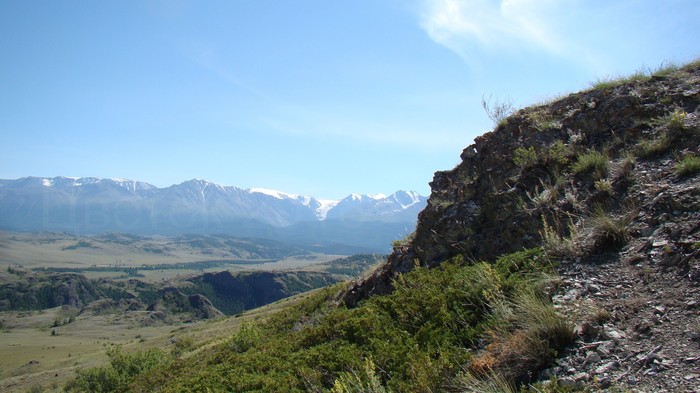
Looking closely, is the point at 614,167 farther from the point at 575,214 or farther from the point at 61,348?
the point at 61,348

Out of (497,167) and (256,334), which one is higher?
(497,167)

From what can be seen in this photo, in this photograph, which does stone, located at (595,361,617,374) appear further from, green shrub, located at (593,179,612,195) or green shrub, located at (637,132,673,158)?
green shrub, located at (637,132,673,158)

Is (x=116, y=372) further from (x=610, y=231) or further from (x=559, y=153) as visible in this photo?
(x=610, y=231)

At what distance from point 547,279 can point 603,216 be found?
2057mm

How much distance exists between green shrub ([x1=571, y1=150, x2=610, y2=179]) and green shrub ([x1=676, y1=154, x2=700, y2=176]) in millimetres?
1631

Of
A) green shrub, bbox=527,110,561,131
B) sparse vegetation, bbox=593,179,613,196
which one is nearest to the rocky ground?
sparse vegetation, bbox=593,179,613,196

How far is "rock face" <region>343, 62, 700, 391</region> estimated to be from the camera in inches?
202

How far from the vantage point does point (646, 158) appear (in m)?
9.91

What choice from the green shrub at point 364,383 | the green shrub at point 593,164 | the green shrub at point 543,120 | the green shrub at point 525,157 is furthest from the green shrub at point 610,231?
the green shrub at point 543,120

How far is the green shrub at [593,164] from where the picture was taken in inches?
401

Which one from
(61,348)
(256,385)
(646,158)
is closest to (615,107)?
(646,158)

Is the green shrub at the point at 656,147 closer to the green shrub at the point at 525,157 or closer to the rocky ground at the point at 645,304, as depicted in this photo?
the rocky ground at the point at 645,304

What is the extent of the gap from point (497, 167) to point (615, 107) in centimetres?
373

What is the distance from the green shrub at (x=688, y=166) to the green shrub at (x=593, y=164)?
163cm
